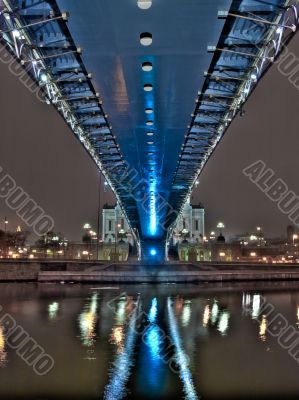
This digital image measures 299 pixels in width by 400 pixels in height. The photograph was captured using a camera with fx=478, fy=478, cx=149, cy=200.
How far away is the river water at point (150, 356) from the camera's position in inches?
368

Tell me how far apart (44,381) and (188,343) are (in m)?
5.73

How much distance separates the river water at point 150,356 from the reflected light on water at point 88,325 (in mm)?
32

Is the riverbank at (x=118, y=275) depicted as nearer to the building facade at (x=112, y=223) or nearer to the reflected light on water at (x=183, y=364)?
the reflected light on water at (x=183, y=364)

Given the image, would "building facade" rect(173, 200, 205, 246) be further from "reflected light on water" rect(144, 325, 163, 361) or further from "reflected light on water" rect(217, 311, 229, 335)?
"reflected light on water" rect(144, 325, 163, 361)

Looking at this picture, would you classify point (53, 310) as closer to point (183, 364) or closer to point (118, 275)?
point (183, 364)

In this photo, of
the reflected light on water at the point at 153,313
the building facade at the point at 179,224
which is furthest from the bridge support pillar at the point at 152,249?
the building facade at the point at 179,224

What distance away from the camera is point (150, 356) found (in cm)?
1241

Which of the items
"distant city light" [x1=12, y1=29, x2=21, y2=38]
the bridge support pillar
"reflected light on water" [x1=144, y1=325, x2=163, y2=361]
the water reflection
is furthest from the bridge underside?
the bridge support pillar

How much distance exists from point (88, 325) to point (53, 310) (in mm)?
5519

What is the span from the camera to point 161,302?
1122 inches

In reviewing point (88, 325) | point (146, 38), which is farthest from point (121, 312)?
point (146, 38)

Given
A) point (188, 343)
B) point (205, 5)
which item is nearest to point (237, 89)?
point (205, 5)

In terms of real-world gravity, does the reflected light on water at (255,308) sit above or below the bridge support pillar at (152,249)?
below

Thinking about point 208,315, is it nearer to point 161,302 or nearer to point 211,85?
point 161,302
